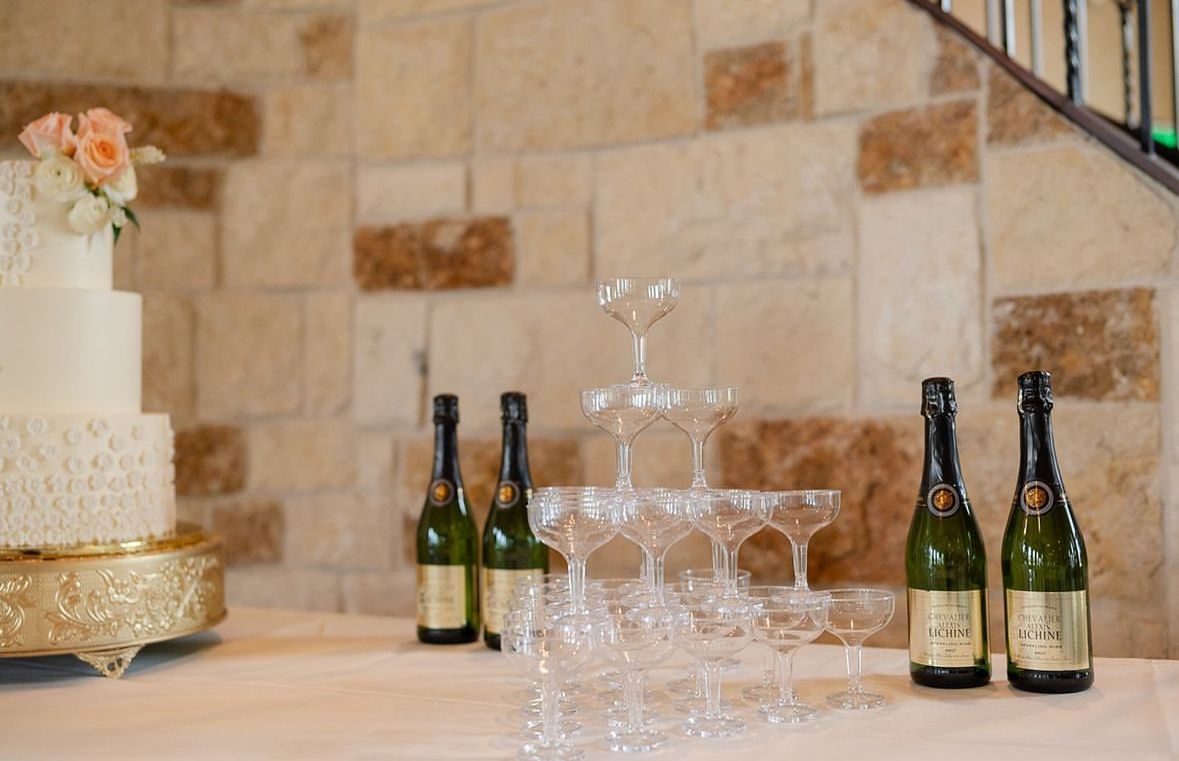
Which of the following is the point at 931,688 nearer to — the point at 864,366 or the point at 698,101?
the point at 864,366

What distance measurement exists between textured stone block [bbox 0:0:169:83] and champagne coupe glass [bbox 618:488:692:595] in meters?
1.82

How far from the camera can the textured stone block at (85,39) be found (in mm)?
2506

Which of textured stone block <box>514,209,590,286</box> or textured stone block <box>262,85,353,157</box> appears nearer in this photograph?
textured stone block <box>514,209,590,286</box>

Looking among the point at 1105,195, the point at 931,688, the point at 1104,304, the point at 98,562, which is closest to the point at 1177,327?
the point at 1104,304

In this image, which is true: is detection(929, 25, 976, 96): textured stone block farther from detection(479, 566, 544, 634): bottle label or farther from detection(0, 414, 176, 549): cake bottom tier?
detection(0, 414, 176, 549): cake bottom tier

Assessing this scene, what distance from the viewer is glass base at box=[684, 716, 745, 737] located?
1.28m

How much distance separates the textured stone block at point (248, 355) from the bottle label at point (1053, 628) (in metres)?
1.72

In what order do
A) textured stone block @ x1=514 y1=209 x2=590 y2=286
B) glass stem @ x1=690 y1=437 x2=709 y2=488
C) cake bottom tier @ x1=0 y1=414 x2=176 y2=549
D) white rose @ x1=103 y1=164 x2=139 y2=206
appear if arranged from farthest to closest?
textured stone block @ x1=514 y1=209 x2=590 y2=286
white rose @ x1=103 y1=164 x2=139 y2=206
cake bottom tier @ x1=0 y1=414 x2=176 y2=549
glass stem @ x1=690 y1=437 x2=709 y2=488

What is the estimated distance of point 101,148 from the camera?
1.72 metres

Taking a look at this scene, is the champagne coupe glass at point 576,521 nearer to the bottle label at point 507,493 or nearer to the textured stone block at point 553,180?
the bottle label at point 507,493

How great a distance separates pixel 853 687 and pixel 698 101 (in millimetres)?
1252

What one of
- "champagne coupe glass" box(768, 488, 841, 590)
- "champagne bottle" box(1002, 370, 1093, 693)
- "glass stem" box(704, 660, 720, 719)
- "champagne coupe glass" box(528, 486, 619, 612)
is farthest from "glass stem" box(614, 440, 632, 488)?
"champagne bottle" box(1002, 370, 1093, 693)

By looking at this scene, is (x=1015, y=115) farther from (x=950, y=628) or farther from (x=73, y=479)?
(x=73, y=479)

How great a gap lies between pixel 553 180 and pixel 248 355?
0.86 meters
